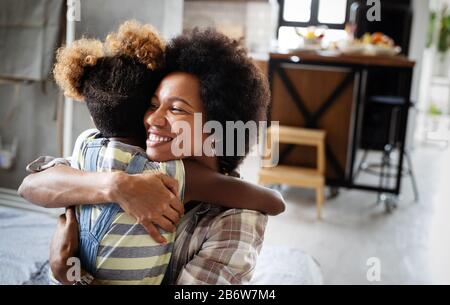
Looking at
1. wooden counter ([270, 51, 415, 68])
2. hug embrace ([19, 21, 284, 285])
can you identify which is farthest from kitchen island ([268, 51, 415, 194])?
hug embrace ([19, 21, 284, 285])

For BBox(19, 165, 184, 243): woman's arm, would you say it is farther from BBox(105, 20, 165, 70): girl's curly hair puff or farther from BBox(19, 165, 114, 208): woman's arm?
BBox(105, 20, 165, 70): girl's curly hair puff

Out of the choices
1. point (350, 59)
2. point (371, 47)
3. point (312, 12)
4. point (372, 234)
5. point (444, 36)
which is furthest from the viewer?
point (444, 36)

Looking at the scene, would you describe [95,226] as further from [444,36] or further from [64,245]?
[444,36]

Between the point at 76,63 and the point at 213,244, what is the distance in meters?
0.31

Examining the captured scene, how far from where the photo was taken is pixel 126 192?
0.68m

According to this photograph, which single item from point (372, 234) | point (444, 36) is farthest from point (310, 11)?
point (444, 36)

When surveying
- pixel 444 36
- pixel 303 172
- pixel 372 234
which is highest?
pixel 444 36

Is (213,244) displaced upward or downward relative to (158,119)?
downward

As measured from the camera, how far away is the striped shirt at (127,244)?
689 mm

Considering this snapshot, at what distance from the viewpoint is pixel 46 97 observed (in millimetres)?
886

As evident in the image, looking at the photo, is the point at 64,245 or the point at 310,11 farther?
the point at 310,11

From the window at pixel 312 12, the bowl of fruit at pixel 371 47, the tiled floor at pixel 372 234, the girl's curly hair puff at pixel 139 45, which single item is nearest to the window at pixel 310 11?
the window at pixel 312 12

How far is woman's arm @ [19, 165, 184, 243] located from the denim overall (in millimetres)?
15
